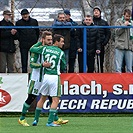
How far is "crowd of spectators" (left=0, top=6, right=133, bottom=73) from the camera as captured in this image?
18750mm

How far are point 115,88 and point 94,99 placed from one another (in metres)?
0.61

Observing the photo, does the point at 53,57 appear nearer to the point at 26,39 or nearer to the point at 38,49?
the point at 38,49

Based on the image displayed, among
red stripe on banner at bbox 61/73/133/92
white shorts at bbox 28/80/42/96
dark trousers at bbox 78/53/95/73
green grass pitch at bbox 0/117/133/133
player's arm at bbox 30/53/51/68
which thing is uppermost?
player's arm at bbox 30/53/51/68

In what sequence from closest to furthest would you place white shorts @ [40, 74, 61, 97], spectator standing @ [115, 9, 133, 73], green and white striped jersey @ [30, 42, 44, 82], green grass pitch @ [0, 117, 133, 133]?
green grass pitch @ [0, 117, 133, 133] < white shorts @ [40, 74, 61, 97] < green and white striped jersey @ [30, 42, 44, 82] < spectator standing @ [115, 9, 133, 73]

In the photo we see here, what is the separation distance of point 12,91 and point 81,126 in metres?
3.46

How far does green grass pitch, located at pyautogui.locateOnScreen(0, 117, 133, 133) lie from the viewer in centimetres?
1481

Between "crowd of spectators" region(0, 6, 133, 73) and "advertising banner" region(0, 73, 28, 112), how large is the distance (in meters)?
0.27

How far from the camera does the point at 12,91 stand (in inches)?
742

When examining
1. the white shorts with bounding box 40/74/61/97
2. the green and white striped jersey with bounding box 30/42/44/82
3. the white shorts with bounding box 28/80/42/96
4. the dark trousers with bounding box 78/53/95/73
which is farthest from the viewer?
the dark trousers with bounding box 78/53/95/73

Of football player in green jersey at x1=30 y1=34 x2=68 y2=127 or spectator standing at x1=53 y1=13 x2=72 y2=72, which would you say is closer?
football player in green jersey at x1=30 y1=34 x2=68 y2=127

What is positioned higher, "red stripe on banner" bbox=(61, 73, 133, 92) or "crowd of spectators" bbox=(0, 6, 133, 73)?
"crowd of spectators" bbox=(0, 6, 133, 73)

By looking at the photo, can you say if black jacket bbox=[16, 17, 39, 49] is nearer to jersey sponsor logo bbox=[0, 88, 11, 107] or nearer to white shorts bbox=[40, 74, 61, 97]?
jersey sponsor logo bbox=[0, 88, 11, 107]

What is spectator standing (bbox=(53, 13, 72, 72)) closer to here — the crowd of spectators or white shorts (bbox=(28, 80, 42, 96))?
the crowd of spectators

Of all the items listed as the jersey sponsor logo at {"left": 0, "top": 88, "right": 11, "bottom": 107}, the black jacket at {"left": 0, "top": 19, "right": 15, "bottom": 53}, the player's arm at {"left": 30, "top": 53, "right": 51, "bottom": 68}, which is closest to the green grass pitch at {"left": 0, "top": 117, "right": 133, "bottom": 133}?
the jersey sponsor logo at {"left": 0, "top": 88, "right": 11, "bottom": 107}
